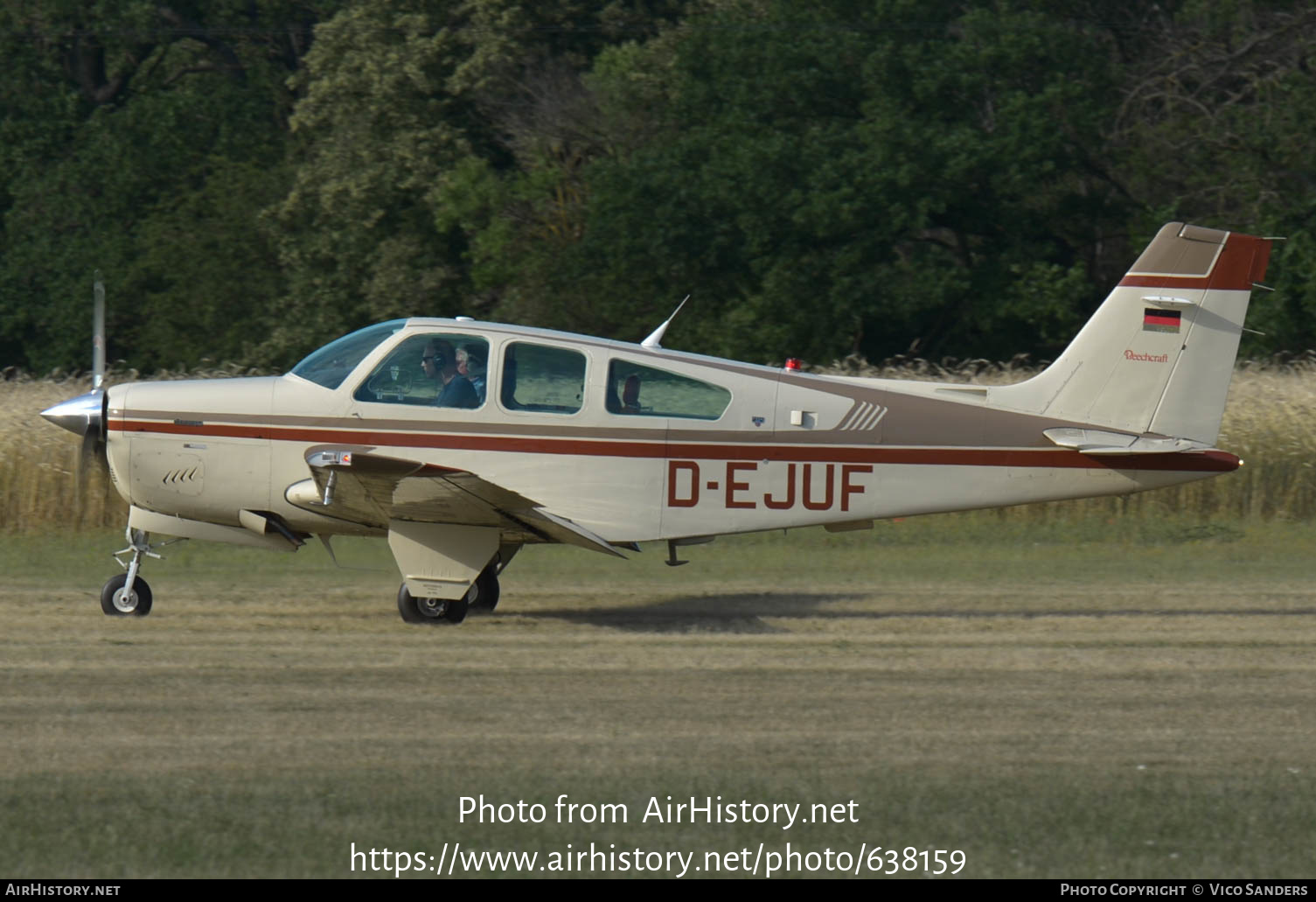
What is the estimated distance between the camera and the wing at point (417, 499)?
892 cm

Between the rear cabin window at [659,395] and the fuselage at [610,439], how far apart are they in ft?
0.04

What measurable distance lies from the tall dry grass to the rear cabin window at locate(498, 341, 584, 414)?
19.8 feet

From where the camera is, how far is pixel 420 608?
9.91 metres

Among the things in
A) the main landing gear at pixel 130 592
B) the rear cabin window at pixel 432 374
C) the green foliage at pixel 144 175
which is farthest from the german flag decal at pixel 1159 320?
the green foliage at pixel 144 175

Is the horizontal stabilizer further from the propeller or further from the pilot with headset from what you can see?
the propeller

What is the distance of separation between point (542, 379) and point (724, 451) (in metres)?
1.21

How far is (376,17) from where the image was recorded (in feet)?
101

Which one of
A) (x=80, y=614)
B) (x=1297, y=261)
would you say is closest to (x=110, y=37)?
(x=1297, y=261)

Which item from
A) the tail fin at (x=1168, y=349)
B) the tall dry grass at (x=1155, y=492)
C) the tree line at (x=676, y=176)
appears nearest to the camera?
the tail fin at (x=1168, y=349)

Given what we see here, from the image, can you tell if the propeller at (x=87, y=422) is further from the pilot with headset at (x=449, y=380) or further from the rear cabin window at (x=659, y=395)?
the rear cabin window at (x=659, y=395)

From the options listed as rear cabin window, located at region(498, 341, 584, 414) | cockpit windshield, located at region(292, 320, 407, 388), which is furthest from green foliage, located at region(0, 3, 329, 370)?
rear cabin window, located at region(498, 341, 584, 414)

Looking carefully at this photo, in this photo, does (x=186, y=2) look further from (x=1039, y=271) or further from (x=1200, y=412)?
(x=1200, y=412)

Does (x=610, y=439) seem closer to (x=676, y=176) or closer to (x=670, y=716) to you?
(x=670, y=716)

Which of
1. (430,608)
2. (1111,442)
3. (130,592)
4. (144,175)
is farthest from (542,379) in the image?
(144,175)
